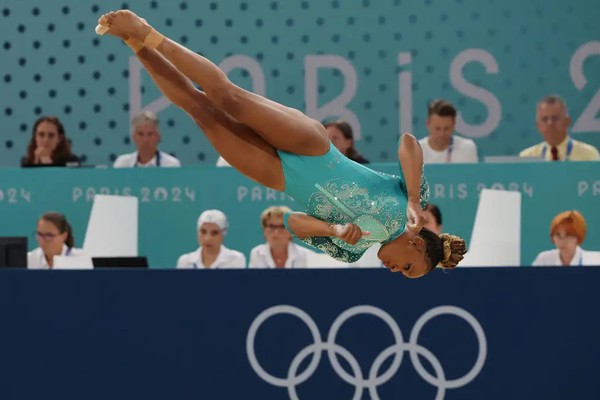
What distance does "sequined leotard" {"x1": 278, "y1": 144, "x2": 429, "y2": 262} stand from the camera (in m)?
5.82

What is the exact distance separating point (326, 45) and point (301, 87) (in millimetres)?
506

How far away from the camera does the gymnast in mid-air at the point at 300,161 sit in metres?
5.69

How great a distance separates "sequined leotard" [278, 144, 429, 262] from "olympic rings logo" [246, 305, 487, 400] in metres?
1.09

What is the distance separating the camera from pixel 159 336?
699cm

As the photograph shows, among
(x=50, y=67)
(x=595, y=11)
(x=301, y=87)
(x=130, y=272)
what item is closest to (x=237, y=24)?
(x=301, y=87)

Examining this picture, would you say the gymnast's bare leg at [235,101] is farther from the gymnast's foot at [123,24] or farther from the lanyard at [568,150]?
the lanyard at [568,150]

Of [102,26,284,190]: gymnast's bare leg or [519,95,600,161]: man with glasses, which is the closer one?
[102,26,284,190]: gymnast's bare leg

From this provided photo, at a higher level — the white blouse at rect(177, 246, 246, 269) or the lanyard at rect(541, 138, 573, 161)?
the lanyard at rect(541, 138, 573, 161)

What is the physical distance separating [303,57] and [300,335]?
18.3 feet

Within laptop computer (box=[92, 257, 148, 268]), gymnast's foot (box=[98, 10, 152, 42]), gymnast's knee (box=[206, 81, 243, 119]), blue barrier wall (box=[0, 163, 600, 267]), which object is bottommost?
laptop computer (box=[92, 257, 148, 268])

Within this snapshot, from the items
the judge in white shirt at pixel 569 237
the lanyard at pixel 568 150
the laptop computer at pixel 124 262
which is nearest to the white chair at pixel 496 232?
the judge in white shirt at pixel 569 237

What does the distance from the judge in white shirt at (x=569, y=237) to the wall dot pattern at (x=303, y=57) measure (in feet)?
10.7

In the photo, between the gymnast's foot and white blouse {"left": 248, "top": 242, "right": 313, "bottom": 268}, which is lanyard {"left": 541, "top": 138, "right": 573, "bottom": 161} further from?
the gymnast's foot

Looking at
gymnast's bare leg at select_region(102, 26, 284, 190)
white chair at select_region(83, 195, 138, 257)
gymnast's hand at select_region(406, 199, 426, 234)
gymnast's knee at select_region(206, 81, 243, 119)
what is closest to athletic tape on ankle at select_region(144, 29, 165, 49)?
gymnast's bare leg at select_region(102, 26, 284, 190)
